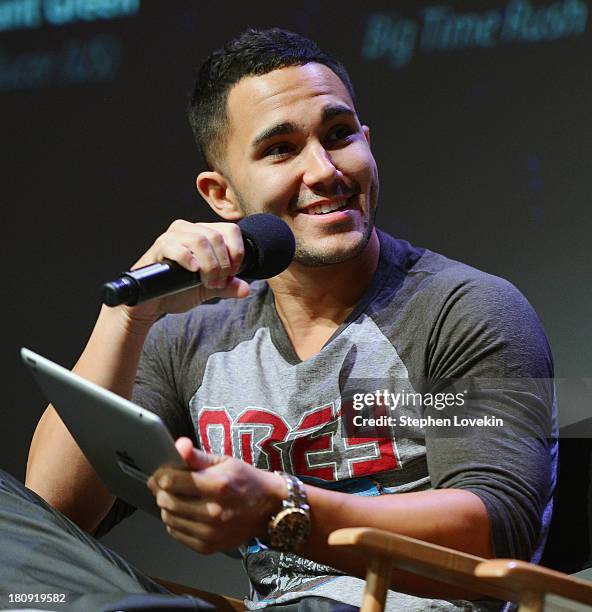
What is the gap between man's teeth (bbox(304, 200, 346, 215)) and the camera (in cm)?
175

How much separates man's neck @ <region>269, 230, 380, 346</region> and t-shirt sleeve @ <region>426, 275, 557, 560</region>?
0.69 ft

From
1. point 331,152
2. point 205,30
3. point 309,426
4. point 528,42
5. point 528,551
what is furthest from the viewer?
point 205,30

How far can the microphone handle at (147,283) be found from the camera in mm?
1181

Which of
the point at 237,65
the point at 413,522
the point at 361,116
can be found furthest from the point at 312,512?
the point at 361,116

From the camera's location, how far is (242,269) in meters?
1.43

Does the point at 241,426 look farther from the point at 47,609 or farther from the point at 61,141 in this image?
the point at 61,141

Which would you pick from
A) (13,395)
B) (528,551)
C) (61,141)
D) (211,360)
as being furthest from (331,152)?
(13,395)

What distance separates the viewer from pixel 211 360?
1.81 metres

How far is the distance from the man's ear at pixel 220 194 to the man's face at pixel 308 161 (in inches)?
2.5

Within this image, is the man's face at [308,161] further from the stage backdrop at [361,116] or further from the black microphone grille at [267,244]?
the stage backdrop at [361,116]

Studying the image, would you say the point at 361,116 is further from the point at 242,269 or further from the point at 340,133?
the point at 242,269

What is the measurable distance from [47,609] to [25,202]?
1.53m

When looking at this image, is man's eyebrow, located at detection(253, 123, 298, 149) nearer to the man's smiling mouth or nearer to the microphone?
the man's smiling mouth

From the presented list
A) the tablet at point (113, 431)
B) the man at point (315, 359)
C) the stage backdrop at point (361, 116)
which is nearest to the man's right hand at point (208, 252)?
the man at point (315, 359)
